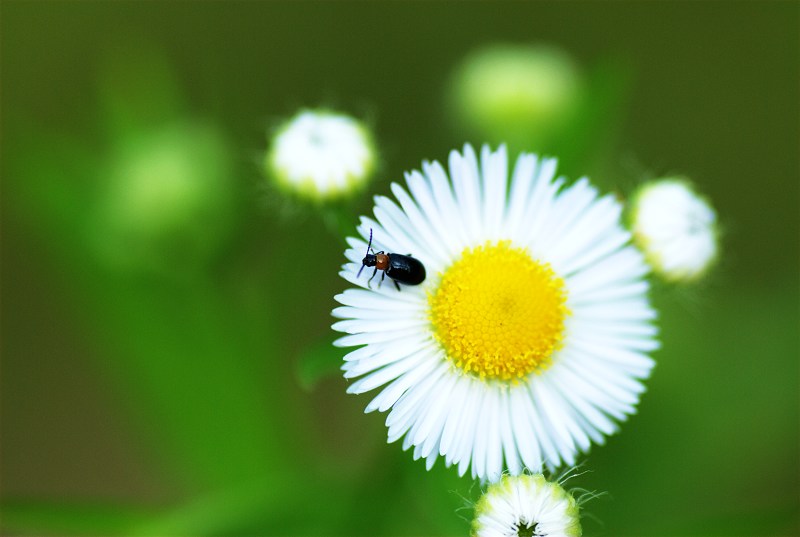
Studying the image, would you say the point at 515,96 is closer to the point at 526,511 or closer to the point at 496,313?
the point at 496,313

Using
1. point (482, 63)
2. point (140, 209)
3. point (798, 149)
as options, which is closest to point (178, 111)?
point (140, 209)

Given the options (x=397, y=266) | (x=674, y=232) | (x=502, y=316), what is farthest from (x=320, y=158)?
(x=674, y=232)

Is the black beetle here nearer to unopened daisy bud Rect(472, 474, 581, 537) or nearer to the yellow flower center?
the yellow flower center

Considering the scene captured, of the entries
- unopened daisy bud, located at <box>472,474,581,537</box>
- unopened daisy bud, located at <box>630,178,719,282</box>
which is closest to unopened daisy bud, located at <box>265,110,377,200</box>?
unopened daisy bud, located at <box>630,178,719,282</box>

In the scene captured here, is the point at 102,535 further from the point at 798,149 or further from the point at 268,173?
the point at 798,149

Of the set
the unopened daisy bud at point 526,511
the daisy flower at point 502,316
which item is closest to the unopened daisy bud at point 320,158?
the daisy flower at point 502,316

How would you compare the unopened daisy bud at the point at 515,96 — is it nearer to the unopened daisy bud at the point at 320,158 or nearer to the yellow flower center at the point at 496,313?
the unopened daisy bud at the point at 320,158
